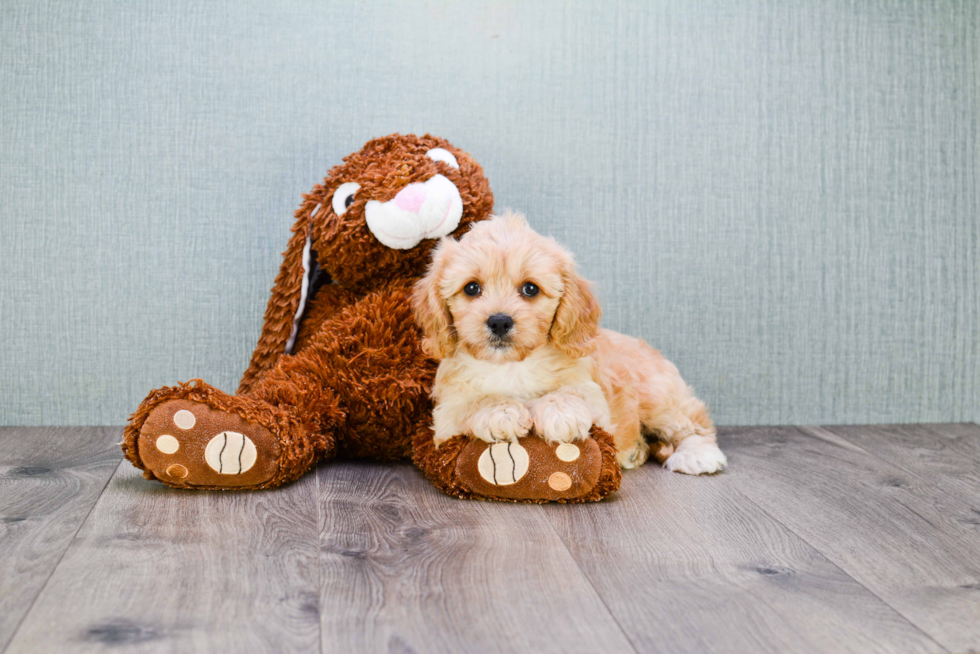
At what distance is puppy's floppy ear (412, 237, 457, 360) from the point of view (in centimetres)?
161

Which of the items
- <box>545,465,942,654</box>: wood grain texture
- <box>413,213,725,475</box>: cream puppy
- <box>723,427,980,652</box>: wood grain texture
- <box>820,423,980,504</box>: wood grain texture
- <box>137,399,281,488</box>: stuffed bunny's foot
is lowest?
<box>820,423,980,504</box>: wood grain texture

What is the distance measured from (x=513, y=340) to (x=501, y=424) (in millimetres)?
161

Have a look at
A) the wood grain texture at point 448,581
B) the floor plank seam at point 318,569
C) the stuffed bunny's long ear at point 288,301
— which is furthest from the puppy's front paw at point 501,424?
the stuffed bunny's long ear at point 288,301

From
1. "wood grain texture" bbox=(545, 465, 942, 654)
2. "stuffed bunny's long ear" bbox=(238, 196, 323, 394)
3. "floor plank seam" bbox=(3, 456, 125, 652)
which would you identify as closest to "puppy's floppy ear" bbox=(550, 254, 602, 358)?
"wood grain texture" bbox=(545, 465, 942, 654)

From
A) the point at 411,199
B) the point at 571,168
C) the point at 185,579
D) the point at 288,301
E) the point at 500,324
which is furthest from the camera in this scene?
the point at 571,168

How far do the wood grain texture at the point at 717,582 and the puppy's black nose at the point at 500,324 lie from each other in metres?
0.35

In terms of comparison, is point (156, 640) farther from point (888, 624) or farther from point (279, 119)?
point (279, 119)

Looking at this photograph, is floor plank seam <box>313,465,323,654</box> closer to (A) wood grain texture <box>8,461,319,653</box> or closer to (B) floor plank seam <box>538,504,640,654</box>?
(A) wood grain texture <box>8,461,319,653</box>

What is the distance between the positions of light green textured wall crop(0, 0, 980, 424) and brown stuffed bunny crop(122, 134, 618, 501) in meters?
0.28

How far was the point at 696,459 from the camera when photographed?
1.85 meters

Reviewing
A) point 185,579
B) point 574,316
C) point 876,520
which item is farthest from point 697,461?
point 185,579

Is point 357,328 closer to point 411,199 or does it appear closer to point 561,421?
point 411,199

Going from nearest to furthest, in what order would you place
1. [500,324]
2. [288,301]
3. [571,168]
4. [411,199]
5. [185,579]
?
1. [185,579]
2. [500,324]
3. [411,199]
4. [288,301]
5. [571,168]

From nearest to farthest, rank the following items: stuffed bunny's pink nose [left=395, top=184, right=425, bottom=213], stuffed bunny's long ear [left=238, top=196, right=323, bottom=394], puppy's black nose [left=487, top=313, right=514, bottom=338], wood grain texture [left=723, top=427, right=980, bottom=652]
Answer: wood grain texture [left=723, top=427, right=980, bottom=652] < puppy's black nose [left=487, top=313, right=514, bottom=338] < stuffed bunny's pink nose [left=395, top=184, right=425, bottom=213] < stuffed bunny's long ear [left=238, top=196, right=323, bottom=394]
